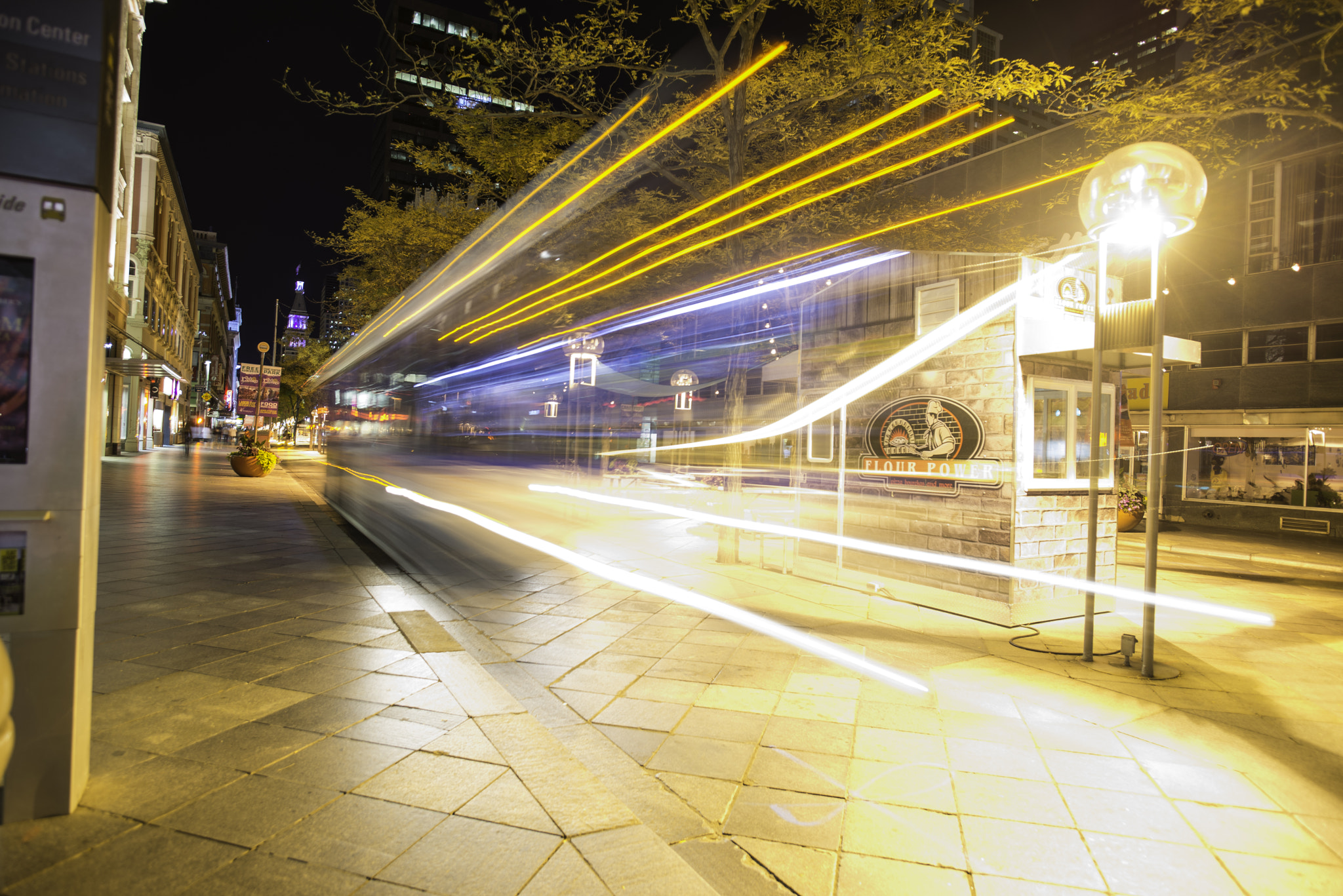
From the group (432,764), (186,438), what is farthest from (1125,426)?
(186,438)

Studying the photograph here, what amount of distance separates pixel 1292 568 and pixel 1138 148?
864 cm

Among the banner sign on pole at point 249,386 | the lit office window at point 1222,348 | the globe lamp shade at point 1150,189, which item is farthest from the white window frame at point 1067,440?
the banner sign on pole at point 249,386

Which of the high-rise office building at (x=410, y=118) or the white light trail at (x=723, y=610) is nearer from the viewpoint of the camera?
the white light trail at (x=723, y=610)

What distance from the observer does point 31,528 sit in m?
2.29

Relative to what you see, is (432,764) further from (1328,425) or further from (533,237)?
(1328,425)

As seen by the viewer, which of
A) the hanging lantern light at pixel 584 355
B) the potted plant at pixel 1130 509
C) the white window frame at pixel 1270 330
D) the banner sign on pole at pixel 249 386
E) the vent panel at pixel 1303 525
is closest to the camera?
the hanging lantern light at pixel 584 355

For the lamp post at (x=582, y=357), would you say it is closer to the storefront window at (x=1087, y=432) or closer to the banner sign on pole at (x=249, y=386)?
the storefront window at (x=1087, y=432)

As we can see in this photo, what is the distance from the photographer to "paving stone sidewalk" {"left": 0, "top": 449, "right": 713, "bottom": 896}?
2293mm

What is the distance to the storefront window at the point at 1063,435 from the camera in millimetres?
6730

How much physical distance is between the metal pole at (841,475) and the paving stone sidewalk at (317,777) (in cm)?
430

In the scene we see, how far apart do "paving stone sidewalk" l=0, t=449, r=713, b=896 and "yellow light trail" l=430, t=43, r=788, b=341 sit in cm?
689

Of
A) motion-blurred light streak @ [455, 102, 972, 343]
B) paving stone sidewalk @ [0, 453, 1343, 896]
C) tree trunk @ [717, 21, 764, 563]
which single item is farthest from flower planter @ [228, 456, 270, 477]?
tree trunk @ [717, 21, 764, 563]

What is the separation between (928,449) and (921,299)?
1.56m

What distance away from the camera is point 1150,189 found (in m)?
4.98
